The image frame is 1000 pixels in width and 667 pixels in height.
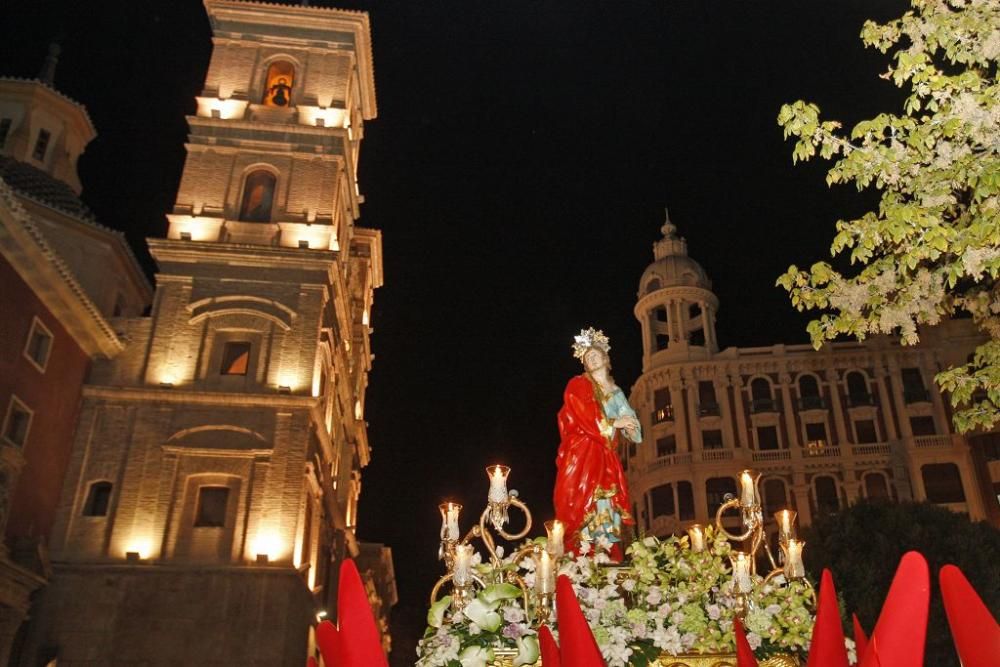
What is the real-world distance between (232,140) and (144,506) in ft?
40.7

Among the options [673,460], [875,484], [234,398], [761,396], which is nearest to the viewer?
[234,398]

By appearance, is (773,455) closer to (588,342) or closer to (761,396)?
(761,396)

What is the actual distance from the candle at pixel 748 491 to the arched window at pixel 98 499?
2086 cm

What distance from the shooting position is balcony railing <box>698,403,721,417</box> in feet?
146

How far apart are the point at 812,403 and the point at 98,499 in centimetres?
3375

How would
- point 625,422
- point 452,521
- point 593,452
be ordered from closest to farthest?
1. point 452,521
2. point 593,452
3. point 625,422

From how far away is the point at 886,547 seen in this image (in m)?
22.2

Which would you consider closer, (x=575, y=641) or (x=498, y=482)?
(x=575, y=641)

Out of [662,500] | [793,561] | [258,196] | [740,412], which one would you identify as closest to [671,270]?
[740,412]

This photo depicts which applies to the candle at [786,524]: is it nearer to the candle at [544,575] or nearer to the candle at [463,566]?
the candle at [544,575]

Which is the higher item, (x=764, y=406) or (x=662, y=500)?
(x=764, y=406)

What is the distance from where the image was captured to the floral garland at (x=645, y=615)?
5.47 metres

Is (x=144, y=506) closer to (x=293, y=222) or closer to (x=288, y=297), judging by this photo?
(x=288, y=297)

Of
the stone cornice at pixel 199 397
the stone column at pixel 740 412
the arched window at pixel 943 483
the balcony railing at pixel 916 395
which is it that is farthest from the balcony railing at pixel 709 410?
the stone cornice at pixel 199 397
